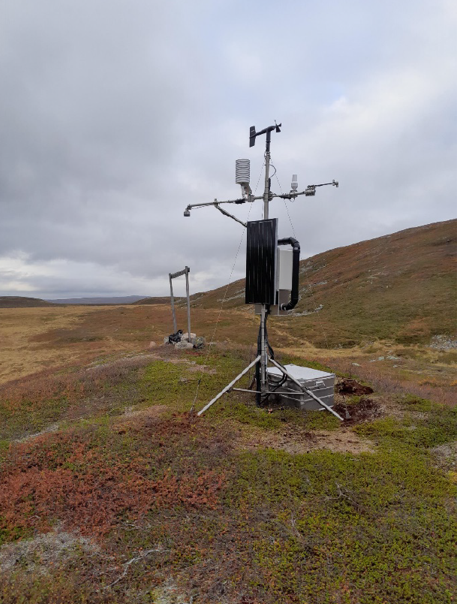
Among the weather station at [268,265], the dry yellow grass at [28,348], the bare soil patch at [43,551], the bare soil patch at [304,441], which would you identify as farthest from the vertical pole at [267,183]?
the dry yellow grass at [28,348]

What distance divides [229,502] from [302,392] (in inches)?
211

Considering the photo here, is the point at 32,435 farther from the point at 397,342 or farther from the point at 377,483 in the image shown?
the point at 397,342

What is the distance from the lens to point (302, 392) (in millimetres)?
11070

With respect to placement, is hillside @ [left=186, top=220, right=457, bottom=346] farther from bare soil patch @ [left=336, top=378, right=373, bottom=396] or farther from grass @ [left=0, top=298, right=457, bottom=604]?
grass @ [left=0, top=298, right=457, bottom=604]

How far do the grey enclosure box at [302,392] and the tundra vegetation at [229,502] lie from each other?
0.43m

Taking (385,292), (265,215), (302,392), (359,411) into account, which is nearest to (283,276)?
(265,215)

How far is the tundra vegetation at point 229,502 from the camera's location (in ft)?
15.0

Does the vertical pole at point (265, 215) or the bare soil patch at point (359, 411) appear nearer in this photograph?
the vertical pole at point (265, 215)

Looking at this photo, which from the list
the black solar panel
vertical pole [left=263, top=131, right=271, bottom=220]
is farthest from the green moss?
vertical pole [left=263, top=131, right=271, bottom=220]

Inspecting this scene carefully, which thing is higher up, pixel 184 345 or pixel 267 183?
pixel 267 183

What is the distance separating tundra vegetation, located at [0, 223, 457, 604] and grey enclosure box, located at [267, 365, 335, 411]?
0.43 meters

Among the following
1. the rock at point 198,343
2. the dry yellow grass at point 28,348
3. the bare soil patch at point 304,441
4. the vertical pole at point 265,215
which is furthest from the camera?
the dry yellow grass at point 28,348

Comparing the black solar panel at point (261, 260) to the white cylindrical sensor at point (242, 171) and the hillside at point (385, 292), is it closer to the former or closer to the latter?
the white cylindrical sensor at point (242, 171)

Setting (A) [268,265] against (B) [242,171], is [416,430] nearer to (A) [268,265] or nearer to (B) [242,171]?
(A) [268,265]
